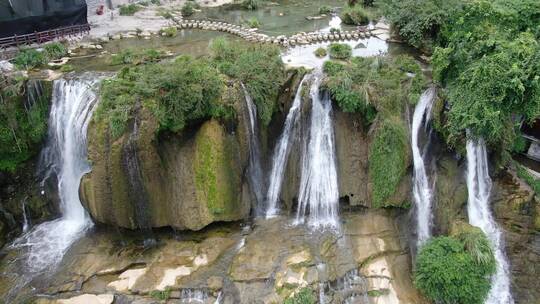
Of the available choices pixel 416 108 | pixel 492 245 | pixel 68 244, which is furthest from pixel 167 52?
pixel 492 245

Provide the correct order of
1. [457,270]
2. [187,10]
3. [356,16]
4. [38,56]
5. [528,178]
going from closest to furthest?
[457,270]
[528,178]
[38,56]
[356,16]
[187,10]

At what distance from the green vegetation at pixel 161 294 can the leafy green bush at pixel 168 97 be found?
484cm

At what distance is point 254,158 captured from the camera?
15.3m

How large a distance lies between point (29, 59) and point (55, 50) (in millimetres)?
1525

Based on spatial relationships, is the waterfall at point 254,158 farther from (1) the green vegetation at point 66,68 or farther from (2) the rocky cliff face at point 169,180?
(1) the green vegetation at point 66,68

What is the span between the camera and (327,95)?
15203 millimetres

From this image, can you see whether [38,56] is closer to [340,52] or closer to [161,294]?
[161,294]

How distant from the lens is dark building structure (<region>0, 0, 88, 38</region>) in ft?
62.3

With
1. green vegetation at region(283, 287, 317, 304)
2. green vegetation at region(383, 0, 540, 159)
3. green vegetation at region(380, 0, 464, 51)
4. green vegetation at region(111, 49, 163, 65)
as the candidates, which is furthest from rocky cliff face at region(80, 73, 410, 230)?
green vegetation at region(380, 0, 464, 51)

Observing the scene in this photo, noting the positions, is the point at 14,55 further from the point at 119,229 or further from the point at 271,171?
the point at 271,171

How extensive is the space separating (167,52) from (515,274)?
1605 centimetres

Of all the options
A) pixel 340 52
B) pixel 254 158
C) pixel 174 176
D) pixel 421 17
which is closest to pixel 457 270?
pixel 254 158

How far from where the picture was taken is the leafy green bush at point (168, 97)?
43.8 feet

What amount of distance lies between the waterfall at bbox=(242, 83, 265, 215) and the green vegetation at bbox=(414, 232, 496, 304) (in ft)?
18.8
